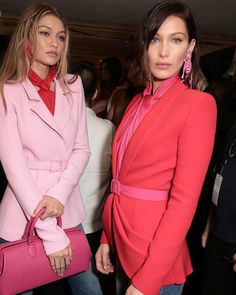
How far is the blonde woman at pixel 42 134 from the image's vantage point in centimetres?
130

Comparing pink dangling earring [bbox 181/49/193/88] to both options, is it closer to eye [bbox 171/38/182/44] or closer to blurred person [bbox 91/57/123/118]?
eye [bbox 171/38/182/44]

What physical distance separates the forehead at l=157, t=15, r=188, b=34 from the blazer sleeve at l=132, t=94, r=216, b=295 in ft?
0.78

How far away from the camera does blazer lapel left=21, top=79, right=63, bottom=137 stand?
4.39ft

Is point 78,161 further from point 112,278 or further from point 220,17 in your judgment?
point 220,17

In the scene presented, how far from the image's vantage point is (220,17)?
154 inches

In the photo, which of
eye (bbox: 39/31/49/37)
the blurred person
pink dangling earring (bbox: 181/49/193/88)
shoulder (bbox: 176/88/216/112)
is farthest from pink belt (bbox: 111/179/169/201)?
the blurred person

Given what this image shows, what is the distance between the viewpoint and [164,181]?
104cm

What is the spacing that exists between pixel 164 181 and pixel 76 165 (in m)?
0.51

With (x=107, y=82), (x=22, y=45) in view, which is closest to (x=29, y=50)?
(x=22, y=45)

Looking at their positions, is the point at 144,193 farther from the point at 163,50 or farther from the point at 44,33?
the point at 44,33

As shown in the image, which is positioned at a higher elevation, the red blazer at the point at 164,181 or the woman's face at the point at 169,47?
the woman's face at the point at 169,47

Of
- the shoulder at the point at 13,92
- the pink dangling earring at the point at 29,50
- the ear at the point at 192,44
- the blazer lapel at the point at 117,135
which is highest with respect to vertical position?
the ear at the point at 192,44

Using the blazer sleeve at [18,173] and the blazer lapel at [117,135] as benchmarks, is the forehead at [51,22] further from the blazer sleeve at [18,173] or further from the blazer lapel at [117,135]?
the blazer lapel at [117,135]

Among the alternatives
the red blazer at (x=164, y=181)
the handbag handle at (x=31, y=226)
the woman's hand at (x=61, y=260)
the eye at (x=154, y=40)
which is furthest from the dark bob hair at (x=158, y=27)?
the woman's hand at (x=61, y=260)
